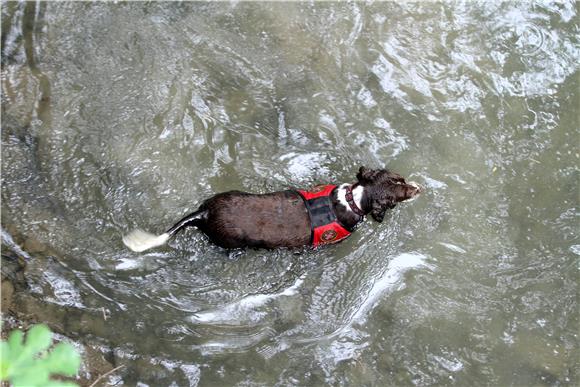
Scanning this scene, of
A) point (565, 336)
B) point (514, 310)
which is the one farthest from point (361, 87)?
point (565, 336)

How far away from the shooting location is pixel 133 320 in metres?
3.94

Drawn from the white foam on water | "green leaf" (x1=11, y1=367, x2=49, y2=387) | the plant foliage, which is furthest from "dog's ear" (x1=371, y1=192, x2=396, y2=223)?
"green leaf" (x1=11, y1=367, x2=49, y2=387)

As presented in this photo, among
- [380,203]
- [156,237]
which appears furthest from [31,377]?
[380,203]

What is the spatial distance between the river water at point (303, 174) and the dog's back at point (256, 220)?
0.46 meters

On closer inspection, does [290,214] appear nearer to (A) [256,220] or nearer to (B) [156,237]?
(A) [256,220]

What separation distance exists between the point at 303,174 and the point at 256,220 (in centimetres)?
119

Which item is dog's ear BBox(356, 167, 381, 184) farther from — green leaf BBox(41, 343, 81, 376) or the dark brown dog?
green leaf BBox(41, 343, 81, 376)

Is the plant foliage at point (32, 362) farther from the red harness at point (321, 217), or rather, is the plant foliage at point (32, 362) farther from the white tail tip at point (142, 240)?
the red harness at point (321, 217)

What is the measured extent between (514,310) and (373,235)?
1.42 meters

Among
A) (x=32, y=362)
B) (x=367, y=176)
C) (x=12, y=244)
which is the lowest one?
(x=12, y=244)

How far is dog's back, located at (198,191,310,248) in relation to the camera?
12.6ft

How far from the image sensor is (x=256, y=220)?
3.88 metres

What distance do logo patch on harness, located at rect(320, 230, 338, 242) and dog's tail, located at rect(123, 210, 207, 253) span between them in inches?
39.6

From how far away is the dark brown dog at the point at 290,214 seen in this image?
3848mm
